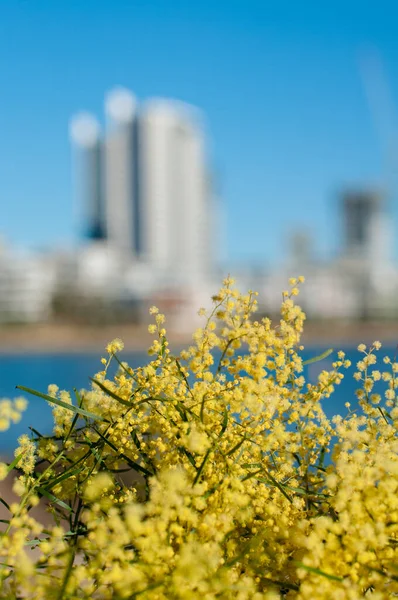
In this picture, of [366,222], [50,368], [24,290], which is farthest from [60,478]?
[366,222]

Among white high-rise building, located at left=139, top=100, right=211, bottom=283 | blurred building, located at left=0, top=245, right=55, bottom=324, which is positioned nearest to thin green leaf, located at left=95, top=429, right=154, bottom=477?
blurred building, located at left=0, top=245, right=55, bottom=324

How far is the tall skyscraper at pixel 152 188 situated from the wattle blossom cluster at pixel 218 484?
91.5 meters

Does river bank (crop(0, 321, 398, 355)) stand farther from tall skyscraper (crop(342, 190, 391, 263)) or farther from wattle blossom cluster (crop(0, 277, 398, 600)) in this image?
wattle blossom cluster (crop(0, 277, 398, 600))

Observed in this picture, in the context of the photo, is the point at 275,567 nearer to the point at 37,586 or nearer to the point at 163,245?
the point at 37,586

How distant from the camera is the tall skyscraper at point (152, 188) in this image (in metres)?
96.5

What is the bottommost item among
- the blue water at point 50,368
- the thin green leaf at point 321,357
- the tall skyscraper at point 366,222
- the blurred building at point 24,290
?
the blue water at point 50,368

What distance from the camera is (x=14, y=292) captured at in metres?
74.5

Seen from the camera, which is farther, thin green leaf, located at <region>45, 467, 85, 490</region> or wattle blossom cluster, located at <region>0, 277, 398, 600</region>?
thin green leaf, located at <region>45, 467, 85, 490</region>

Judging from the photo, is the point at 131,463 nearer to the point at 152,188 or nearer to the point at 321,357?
the point at 321,357

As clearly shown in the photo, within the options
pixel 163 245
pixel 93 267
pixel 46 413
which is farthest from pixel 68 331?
pixel 46 413

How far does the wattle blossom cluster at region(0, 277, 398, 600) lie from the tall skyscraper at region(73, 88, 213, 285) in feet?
300

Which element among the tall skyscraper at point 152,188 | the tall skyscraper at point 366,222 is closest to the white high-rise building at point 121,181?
the tall skyscraper at point 152,188

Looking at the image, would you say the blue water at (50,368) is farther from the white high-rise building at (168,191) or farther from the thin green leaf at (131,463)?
the white high-rise building at (168,191)

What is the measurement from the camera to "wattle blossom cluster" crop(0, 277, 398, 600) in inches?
41.1
